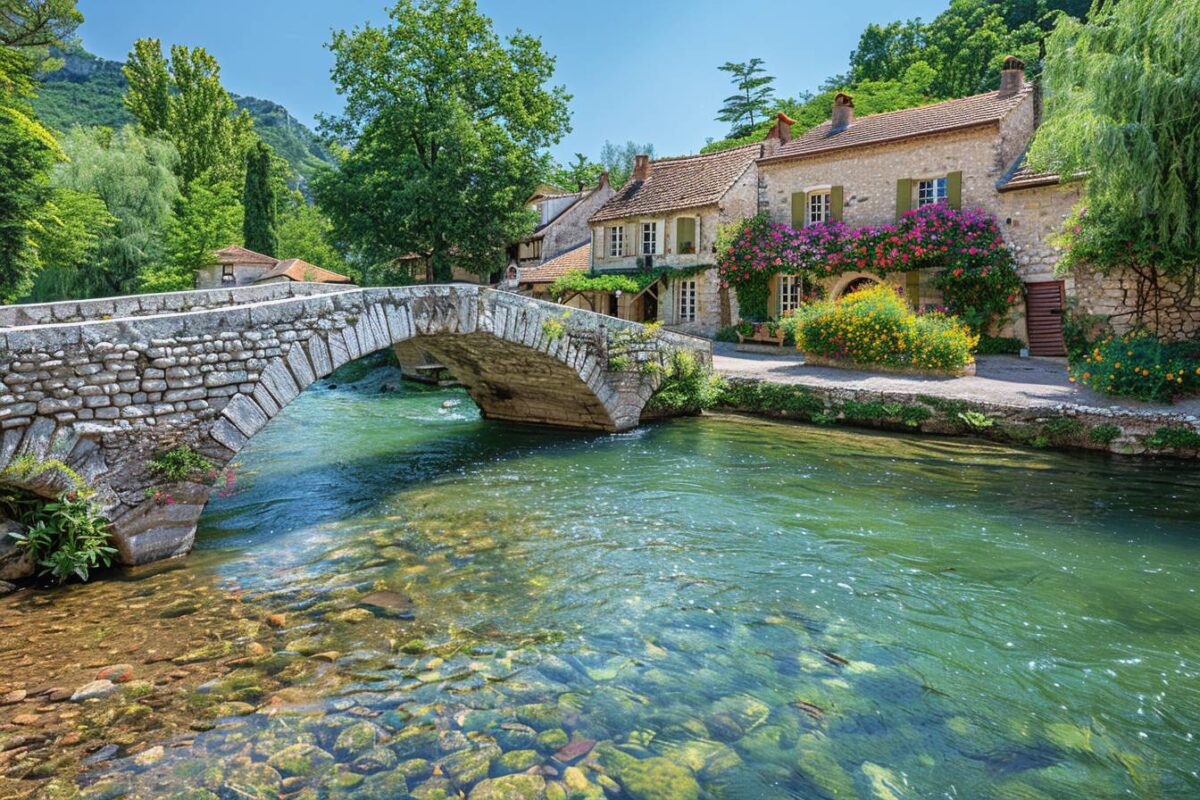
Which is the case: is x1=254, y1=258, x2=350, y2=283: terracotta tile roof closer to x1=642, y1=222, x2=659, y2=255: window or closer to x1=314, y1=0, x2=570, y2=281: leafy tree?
x1=314, y1=0, x2=570, y2=281: leafy tree

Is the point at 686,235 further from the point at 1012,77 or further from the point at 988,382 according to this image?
the point at 988,382

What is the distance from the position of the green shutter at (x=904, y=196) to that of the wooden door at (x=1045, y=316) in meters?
3.76

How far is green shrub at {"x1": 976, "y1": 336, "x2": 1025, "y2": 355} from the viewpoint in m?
17.2

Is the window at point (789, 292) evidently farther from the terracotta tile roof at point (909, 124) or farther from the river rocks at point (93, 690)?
the river rocks at point (93, 690)

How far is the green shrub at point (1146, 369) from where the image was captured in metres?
10.6

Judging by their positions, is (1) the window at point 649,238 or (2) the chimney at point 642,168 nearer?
(1) the window at point 649,238

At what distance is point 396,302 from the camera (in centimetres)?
878

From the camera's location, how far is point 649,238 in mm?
24844

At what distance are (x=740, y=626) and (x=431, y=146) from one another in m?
23.2

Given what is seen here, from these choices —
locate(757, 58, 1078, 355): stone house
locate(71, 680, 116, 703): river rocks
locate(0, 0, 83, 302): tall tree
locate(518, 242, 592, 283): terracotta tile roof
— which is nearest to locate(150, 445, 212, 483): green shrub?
locate(71, 680, 116, 703): river rocks

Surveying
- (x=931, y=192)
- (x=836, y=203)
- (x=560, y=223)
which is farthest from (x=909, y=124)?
(x=560, y=223)

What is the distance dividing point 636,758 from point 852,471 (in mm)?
6544

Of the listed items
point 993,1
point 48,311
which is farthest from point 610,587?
point 993,1

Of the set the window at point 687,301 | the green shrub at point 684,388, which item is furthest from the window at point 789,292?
the green shrub at point 684,388
